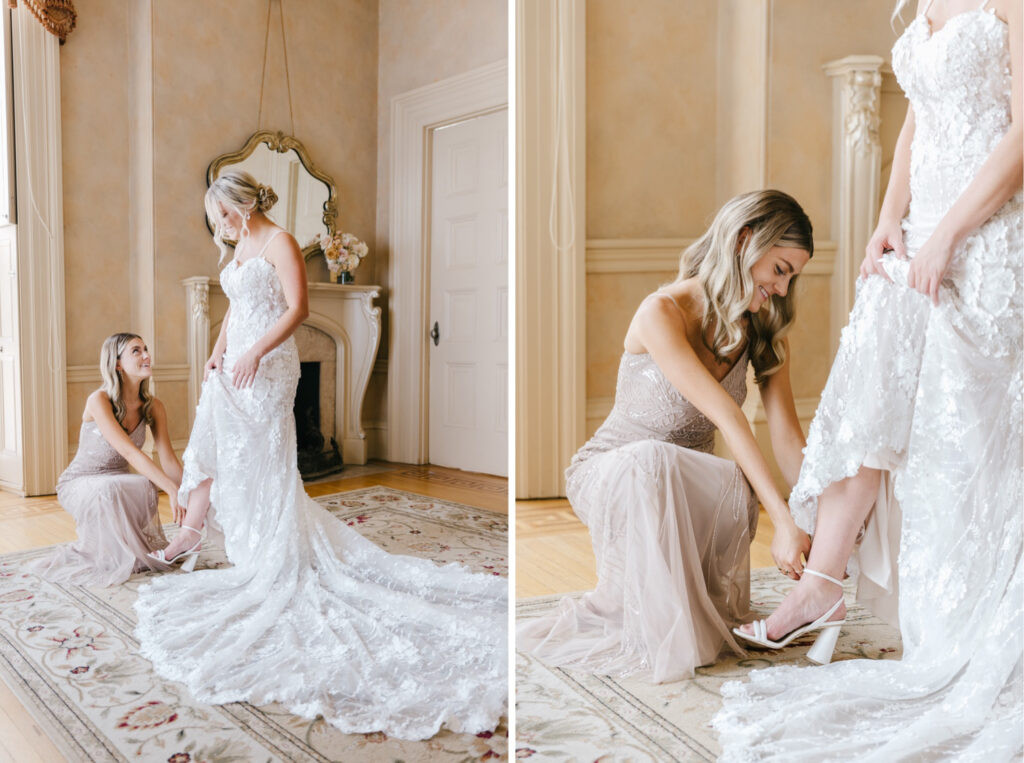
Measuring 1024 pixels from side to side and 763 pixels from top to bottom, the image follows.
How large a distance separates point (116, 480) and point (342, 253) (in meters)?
0.57

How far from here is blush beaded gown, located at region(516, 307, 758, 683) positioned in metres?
1.43

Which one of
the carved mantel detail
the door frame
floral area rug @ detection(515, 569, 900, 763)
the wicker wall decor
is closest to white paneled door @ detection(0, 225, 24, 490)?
the wicker wall decor

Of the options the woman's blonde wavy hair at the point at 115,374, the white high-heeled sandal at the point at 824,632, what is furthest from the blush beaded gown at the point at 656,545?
the woman's blonde wavy hair at the point at 115,374

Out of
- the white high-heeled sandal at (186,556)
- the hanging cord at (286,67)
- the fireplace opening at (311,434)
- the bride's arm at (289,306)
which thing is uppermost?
the hanging cord at (286,67)

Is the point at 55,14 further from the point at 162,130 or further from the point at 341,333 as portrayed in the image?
the point at 341,333

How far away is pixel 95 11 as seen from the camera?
1.27 m

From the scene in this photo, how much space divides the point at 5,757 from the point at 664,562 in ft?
3.77

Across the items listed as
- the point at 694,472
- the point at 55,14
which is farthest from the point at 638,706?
the point at 55,14

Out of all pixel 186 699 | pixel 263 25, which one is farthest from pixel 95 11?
pixel 186 699

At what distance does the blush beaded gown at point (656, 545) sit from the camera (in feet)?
4.68

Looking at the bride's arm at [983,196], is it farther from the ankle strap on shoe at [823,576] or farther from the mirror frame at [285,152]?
the mirror frame at [285,152]

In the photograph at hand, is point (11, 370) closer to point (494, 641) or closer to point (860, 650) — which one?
point (494, 641)

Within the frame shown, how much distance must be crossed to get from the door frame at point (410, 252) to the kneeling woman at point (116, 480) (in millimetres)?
424

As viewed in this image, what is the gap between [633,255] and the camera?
195cm
